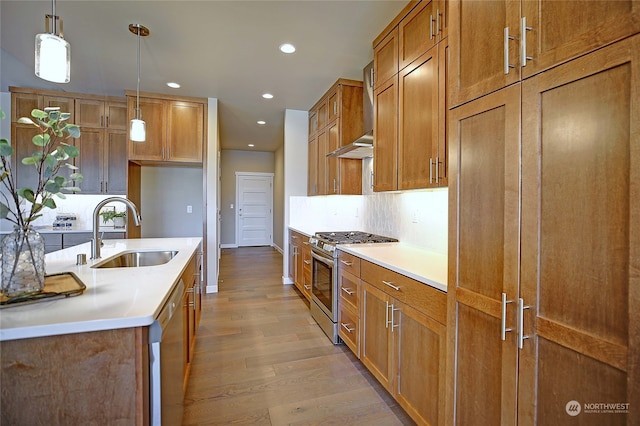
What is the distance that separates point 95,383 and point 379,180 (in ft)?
7.00

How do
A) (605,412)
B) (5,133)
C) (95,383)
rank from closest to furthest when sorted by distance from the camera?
(605,412), (95,383), (5,133)

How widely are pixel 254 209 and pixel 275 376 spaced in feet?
20.9

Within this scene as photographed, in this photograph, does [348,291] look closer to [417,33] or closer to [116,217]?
[417,33]

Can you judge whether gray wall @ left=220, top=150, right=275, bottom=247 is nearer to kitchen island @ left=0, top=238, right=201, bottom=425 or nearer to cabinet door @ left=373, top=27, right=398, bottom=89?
cabinet door @ left=373, top=27, right=398, bottom=89

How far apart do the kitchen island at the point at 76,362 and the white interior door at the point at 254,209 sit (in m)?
7.20

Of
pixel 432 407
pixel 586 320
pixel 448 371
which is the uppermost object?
pixel 586 320

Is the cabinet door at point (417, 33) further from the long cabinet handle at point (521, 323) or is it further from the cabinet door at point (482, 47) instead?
the long cabinet handle at point (521, 323)

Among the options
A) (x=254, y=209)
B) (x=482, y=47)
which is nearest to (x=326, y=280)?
(x=482, y=47)

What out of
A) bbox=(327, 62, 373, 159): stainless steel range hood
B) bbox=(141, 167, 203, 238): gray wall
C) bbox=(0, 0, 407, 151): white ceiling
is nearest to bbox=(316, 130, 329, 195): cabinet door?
bbox=(0, 0, 407, 151): white ceiling

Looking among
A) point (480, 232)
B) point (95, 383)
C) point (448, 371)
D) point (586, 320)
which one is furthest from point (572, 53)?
point (95, 383)

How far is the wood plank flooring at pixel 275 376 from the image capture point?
1798 millimetres

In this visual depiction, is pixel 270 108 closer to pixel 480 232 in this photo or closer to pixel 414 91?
pixel 414 91

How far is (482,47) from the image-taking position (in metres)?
1.13

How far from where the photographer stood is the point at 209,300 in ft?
12.7
